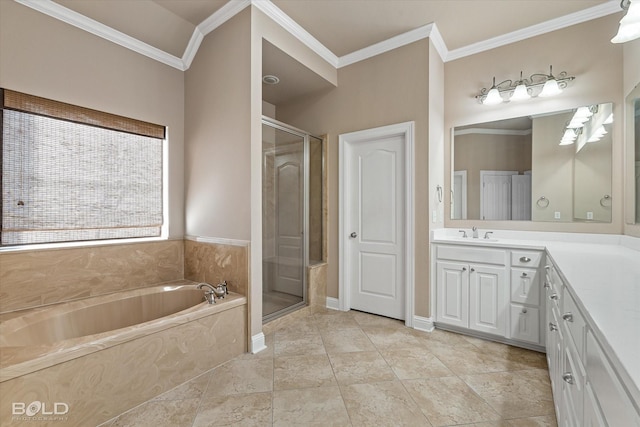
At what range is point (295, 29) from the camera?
2719mm

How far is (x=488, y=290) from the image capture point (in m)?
2.48

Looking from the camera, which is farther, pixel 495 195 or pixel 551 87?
pixel 495 195

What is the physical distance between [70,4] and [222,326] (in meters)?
2.74

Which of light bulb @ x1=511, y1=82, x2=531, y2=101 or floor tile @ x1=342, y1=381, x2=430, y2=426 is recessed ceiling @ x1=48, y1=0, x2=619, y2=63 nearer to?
light bulb @ x1=511, y1=82, x2=531, y2=101

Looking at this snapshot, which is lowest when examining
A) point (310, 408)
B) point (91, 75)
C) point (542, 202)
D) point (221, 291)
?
point (310, 408)

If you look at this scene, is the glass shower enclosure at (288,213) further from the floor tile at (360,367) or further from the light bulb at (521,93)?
the light bulb at (521,93)

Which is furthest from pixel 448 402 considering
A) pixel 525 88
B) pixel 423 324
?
pixel 525 88

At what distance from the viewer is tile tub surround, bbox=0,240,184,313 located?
2.09 m

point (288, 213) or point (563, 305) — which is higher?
point (288, 213)

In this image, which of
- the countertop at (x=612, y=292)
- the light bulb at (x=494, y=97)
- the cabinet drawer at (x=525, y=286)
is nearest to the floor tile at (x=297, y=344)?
the cabinet drawer at (x=525, y=286)

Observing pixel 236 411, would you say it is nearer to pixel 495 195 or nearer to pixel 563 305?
pixel 563 305

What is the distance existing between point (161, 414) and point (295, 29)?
10.2ft

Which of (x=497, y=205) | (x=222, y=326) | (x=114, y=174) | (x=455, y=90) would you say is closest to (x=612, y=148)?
(x=497, y=205)

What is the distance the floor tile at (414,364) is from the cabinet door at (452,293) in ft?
1.64
